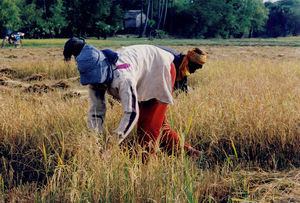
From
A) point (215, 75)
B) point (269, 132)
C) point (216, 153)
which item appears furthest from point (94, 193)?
point (215, 75)

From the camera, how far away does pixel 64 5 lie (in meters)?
31.4

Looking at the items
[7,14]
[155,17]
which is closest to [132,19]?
[155,17]

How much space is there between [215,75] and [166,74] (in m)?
3.67

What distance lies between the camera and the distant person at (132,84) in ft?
6.28

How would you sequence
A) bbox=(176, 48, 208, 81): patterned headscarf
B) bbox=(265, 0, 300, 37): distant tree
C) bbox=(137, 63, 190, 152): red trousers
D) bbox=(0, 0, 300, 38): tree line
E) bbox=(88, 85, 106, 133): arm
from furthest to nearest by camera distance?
bbox=(265, 0, 300, 37): distant tree < bbox=(0, 0, 300, 38): tree line < bbox=(176, 48, 208, 81): patterned headscarf < bbox=(137, 63, 190, 152): red trousers < bbox=(88, 85, 106, 133): arm

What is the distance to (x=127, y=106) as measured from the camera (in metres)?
1.91

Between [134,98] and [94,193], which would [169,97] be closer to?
[134,98]

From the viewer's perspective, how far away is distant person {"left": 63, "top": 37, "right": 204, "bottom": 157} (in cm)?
191

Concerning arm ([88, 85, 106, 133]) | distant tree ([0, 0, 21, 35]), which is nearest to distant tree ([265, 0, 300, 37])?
distant tree ([0, 0, 21, 35])

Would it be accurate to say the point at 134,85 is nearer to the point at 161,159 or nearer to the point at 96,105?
the point at 96,105

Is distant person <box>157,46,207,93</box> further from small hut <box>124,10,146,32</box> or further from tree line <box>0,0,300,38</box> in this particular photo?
small hut <box>124,10,146,32</box>

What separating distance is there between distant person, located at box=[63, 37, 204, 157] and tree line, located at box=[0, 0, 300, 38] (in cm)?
2521

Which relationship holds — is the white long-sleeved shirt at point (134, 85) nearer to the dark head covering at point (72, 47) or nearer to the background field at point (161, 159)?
the background field at point (161, 159)

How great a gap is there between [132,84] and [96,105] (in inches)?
13.4
